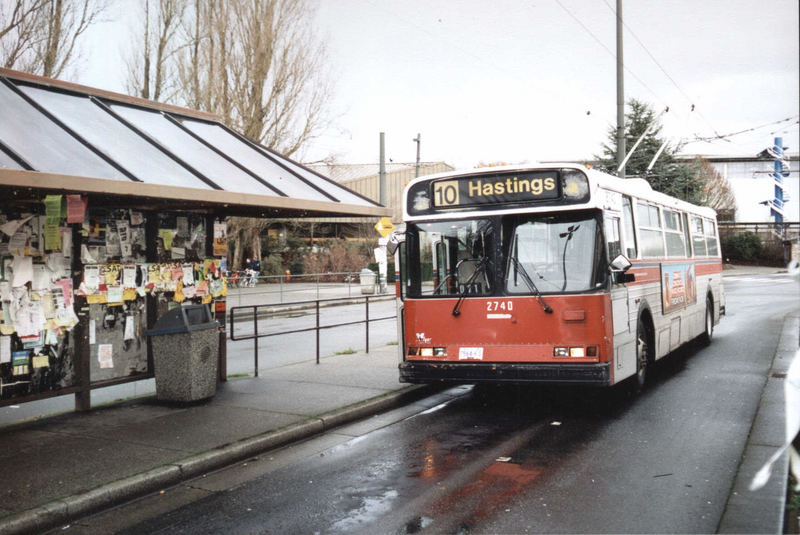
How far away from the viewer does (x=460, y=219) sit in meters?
8.70

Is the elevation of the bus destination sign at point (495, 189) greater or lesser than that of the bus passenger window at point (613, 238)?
greater

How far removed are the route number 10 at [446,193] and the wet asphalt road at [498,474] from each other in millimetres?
2649

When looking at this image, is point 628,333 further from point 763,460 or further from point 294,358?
point 294,358

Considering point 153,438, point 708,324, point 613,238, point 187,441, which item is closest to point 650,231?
point 613,238

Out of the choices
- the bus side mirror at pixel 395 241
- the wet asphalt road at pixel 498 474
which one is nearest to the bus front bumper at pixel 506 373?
the wet asphalt road at pixel 498 474

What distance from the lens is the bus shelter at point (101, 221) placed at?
23.1 ft

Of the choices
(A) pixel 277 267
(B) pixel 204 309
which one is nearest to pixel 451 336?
(B) pixel 204 309

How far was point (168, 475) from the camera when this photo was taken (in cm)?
594

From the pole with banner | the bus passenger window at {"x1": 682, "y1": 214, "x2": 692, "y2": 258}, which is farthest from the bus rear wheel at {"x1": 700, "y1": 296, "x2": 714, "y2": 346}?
the pole with banner

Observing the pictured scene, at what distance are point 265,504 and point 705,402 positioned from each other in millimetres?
6038

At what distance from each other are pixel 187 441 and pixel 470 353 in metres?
3.37

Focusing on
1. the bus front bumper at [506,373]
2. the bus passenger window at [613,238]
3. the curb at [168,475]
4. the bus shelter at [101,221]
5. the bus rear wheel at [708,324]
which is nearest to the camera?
the curb at [168,475]

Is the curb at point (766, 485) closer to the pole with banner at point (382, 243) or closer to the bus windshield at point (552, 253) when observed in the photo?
the bus windshield at point (552, 253)

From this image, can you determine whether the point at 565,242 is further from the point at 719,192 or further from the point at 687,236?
the point at 719,192
